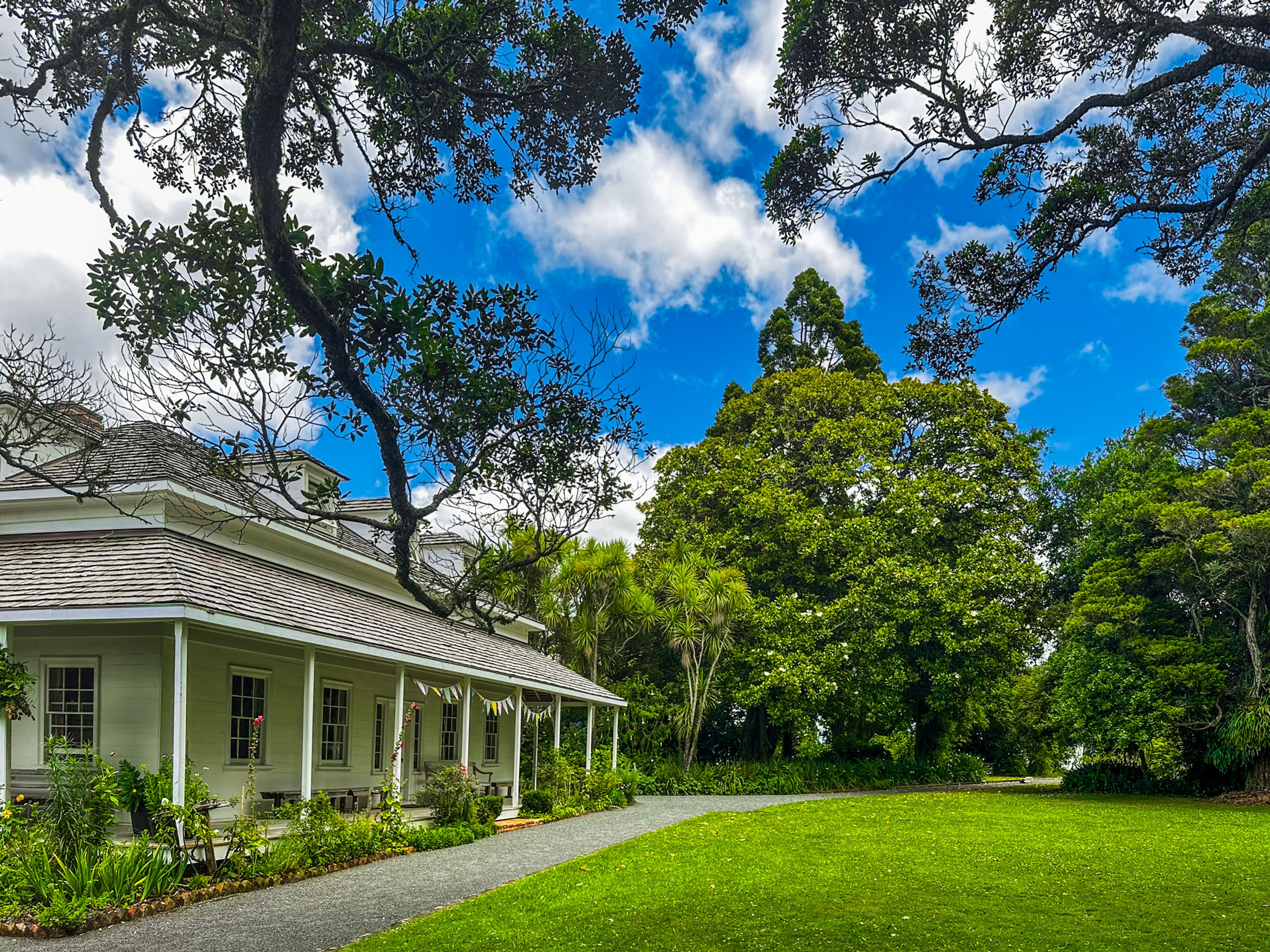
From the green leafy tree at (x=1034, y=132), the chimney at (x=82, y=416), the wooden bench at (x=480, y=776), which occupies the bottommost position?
the wooden bench at (x=480, y=776)

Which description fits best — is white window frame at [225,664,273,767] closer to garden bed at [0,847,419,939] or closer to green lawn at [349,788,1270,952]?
garden bed at [0,847,419,939]

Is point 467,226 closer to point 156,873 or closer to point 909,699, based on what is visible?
point 156,873

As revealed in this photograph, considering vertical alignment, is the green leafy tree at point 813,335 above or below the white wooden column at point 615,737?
above

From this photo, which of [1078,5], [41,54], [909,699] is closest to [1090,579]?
[909,699]

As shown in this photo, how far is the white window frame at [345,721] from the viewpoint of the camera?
15.8 m

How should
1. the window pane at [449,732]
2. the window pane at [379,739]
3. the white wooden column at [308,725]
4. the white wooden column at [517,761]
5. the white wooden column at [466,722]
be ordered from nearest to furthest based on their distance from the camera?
the white wooden column at [308,725] → the white wooden column at [466,722] → the window pane at [379,739] → the white wooden column at [517,761] → the window pane at [449,732]

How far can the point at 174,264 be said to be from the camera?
617 centimetres

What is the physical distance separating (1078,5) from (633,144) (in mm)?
4341

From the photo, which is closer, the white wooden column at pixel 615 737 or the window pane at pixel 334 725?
the window pane at pixel 334 725

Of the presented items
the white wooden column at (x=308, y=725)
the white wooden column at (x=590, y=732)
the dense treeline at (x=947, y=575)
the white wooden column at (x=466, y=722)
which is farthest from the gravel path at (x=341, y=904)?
the dense treeline at (x=947, y=575)

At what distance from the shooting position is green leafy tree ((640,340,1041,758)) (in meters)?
27.3

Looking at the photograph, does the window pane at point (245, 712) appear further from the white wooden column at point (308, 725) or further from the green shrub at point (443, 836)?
the green shrub at point (443, 836)

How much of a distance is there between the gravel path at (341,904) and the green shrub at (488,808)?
0.53 meters

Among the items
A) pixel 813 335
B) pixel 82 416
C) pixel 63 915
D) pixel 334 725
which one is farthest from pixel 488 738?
pixel 813 335
